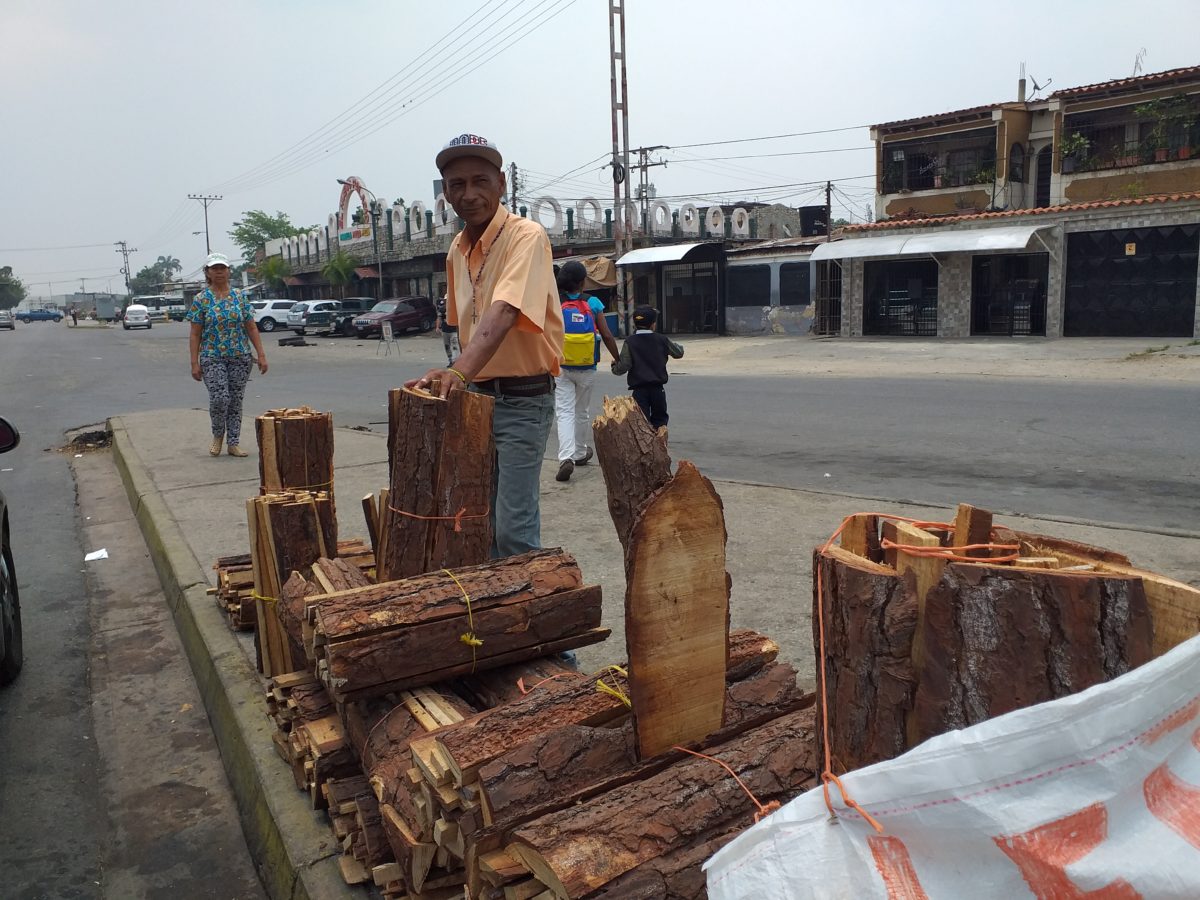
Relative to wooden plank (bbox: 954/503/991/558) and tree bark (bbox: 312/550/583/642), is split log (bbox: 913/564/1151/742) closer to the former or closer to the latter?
wooden plank (bbox: 954/503/991/558)

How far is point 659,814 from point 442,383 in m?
1.69

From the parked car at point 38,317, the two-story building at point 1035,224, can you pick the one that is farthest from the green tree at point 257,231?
the two-story building at point 1035,224

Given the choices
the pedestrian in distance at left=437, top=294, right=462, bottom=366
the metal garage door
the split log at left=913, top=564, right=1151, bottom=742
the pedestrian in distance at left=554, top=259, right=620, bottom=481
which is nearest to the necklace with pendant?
the pedestrian in distance at left=437, top=294, right=462, bottom=366

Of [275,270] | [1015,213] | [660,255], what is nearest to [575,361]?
[1015,213]

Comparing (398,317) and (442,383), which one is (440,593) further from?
(398,317)

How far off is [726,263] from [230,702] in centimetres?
2861

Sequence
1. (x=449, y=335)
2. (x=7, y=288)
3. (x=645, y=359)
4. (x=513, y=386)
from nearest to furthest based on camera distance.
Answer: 1. (x=513, y=386)
2. (x=645, y=359)
3. (x=449, y=335)
4. (x=7, y=288)

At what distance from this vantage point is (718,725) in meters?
2.40

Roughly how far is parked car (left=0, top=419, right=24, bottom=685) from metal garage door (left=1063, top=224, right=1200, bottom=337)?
78.2 ft

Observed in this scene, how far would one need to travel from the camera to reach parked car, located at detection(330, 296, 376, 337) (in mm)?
39438

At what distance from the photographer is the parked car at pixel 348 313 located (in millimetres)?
39438

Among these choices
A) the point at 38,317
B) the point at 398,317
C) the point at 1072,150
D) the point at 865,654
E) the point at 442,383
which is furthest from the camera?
the point at 38,317

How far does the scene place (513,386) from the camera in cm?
366

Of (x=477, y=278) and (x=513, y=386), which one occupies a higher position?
(x=477, y=278)
